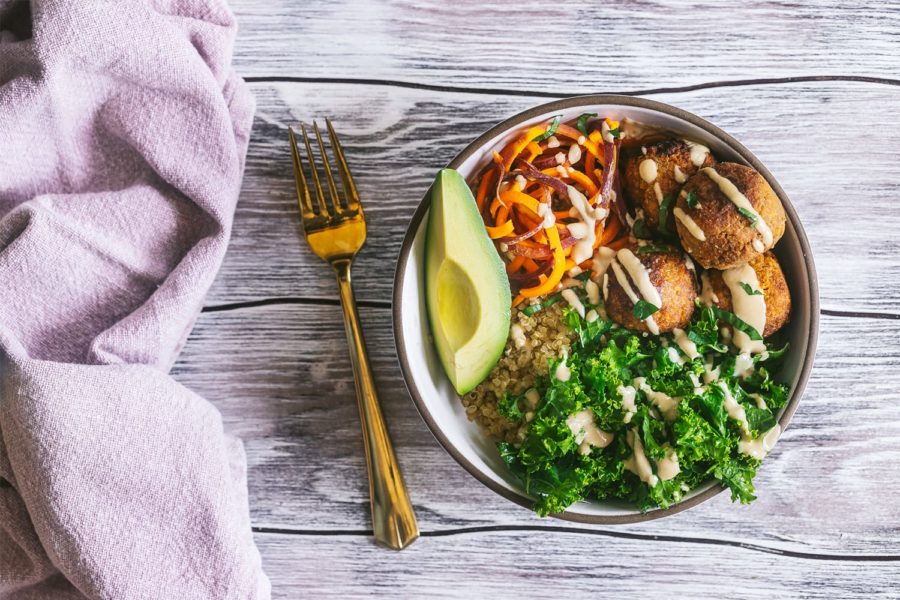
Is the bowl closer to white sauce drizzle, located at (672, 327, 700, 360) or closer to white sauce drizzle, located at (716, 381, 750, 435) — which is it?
white sauce drizzle, located at (716, 381, 750, 435)

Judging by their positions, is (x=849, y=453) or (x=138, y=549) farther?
(x=849, y=453)

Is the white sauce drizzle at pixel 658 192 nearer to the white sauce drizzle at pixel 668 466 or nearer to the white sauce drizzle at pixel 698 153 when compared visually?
the white sauce drizzle at pixel 698 153

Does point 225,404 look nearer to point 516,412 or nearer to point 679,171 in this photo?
point 516,412

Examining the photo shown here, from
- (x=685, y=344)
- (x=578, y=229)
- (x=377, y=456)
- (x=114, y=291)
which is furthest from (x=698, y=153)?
(x=114, y=291)

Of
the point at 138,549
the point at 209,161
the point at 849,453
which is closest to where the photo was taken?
the point at 138,549

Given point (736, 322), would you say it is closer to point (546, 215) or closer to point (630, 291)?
point (630, 291)

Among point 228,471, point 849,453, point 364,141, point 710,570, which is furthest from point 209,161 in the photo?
point 849,453
